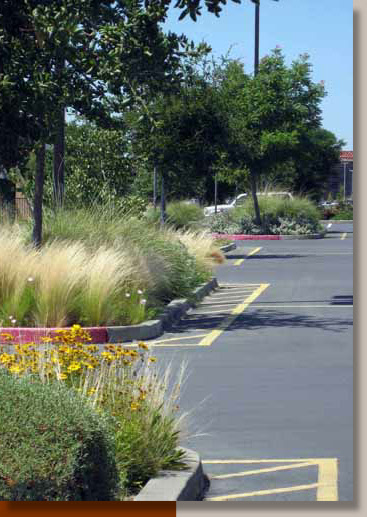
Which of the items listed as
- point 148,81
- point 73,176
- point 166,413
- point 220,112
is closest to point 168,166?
point 220,112

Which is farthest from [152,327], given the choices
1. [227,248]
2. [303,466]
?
[227,248]

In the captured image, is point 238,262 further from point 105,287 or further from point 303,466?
Answer: point 303,466

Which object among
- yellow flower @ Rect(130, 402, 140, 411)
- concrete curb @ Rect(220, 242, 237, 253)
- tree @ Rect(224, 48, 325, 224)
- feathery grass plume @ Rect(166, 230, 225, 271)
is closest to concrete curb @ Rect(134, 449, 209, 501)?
yellow flower @ Rect(130, 402, 140, 411)

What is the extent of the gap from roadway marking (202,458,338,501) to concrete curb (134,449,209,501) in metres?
0.15

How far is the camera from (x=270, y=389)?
33.8ft

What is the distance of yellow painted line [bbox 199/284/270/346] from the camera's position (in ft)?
46.1

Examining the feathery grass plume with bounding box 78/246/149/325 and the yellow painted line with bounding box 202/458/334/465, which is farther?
the feathery grass plume with bounding box 78/246/149/325

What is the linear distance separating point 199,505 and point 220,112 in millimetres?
26135

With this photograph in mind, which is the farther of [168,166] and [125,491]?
[168,166]

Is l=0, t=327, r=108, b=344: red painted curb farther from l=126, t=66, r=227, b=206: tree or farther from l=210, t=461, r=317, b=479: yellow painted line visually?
l=126, t=66, r=227, b=206: tree

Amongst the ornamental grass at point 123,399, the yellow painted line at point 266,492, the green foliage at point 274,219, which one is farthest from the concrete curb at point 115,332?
the green foliage at point 274,219

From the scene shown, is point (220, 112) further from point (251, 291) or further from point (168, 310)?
point (168, 310)

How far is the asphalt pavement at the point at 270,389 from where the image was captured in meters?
7.14

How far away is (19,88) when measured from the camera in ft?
51.0
